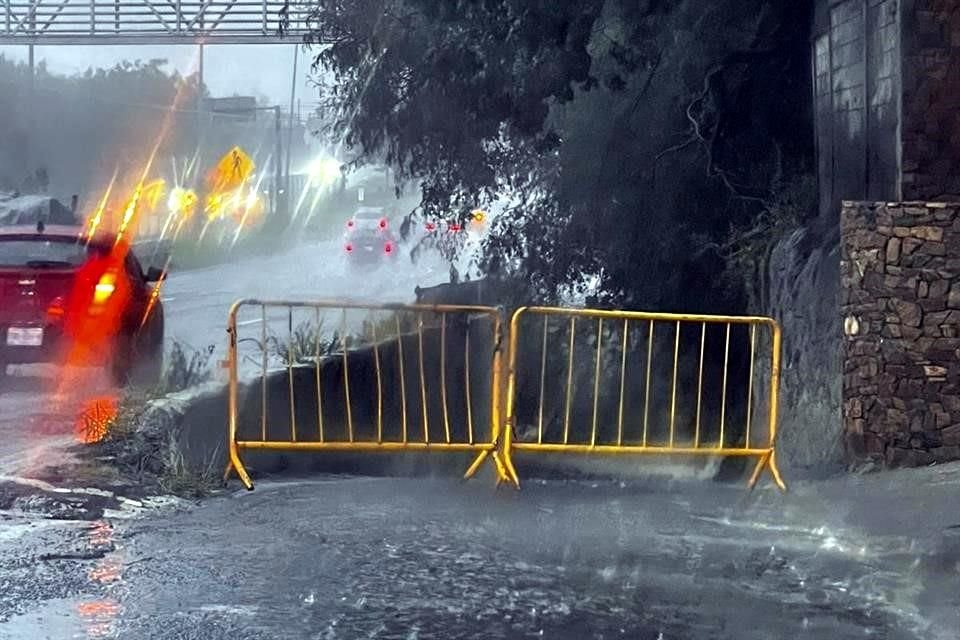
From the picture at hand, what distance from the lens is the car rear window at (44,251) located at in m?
15.2

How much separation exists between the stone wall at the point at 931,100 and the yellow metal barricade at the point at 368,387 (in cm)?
318

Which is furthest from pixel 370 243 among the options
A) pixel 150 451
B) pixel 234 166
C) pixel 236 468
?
pixel 150 451

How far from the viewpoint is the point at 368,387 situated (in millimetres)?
14867

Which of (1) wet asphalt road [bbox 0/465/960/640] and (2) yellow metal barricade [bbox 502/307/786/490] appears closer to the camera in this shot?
(1) wet asphalt road [bbox 0/465/960/640]

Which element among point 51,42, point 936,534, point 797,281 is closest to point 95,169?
point 51,42

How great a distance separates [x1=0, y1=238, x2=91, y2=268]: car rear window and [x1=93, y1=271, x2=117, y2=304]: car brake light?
0.25m

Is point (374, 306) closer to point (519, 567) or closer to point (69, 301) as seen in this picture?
point (519, 567)

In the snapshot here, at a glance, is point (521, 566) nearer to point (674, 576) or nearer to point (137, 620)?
point (674, 576)

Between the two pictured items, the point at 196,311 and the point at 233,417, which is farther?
the point at 196,311

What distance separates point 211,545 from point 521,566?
57.4 inches

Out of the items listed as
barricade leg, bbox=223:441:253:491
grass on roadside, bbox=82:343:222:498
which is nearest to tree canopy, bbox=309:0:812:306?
grass on roadside, bbox=82:343:222:498

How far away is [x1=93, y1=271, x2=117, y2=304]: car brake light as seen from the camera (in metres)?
15.3

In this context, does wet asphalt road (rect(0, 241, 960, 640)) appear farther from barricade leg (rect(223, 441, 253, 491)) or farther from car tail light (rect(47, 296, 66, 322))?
car tail light (rect(47, 296, 66, 322))

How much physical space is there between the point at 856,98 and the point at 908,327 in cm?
323
